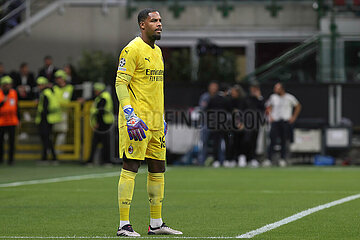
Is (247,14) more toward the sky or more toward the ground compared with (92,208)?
more toward the sky

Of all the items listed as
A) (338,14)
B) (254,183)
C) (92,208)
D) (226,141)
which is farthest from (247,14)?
(92,208)

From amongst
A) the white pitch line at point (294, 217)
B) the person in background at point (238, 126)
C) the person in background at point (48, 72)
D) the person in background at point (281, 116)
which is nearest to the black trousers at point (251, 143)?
the person in background at point (238, 126)

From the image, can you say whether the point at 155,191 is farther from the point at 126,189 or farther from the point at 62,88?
the point at 62,88

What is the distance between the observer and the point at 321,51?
77.6ft

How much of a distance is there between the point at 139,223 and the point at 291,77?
51.2 feet

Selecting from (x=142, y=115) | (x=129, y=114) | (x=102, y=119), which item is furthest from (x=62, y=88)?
(x=129, y=114)

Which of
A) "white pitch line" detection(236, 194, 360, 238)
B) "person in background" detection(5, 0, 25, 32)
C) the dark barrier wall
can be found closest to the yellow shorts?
"white pitch line" detection(236, 194, 360, 238)

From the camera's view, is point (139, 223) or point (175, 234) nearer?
point (175, 234)

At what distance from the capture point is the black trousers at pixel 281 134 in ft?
71.1

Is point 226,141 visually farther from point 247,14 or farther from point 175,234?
point 175,234

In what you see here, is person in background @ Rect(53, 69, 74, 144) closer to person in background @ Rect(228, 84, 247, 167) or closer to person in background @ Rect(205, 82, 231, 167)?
person in background @ Rect(205, 82, 231, 167)

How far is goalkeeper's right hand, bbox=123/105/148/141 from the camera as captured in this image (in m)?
7.36

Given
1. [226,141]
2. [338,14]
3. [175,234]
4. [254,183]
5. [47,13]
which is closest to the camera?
[175,234]

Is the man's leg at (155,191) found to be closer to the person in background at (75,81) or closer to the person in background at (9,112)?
the person in background at (9,112)
